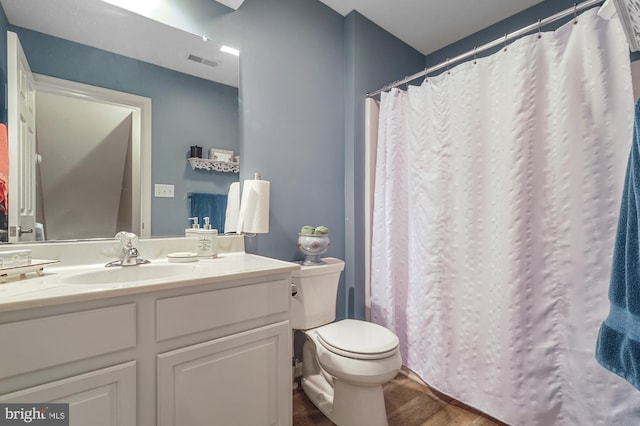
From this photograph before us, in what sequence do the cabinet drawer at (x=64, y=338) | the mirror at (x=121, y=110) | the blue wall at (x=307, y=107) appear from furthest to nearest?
1. the blue wall at (x=307, y=107)
2. the mirror at (x=121, y=110)
3. the cabinet drawer at (x=64, y=338)

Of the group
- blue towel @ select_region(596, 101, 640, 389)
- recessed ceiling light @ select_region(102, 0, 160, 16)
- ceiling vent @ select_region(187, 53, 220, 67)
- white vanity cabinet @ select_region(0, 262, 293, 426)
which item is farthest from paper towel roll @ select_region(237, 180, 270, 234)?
blue towel @ select_region(596, 101, 640, 389)

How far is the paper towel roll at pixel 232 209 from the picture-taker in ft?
5.16

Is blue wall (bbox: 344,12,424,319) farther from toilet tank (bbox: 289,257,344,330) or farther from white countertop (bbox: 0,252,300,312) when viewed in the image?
white countertop (bbox: 0,252,300,312)

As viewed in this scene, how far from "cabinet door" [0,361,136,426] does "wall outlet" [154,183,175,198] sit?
31.1 inches

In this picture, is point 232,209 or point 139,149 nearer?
point 139,149

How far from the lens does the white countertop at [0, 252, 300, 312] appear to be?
2.36ft

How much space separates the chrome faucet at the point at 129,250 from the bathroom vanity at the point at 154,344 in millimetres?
60

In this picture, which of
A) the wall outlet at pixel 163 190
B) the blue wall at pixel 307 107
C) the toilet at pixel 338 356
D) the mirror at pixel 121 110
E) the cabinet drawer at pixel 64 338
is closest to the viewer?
the cabinet drawer at pixel 64 338

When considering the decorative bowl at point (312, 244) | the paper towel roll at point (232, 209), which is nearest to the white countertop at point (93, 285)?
the paper towel roll at point (232, 209)

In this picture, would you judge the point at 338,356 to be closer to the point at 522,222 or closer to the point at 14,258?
the point at 522,222

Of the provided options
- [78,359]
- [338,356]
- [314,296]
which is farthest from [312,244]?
[78,359]

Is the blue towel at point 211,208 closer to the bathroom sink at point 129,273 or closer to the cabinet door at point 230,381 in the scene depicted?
the bathroom sink at point 129,273

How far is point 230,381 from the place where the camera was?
1.02m

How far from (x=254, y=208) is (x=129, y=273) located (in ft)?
2.00
